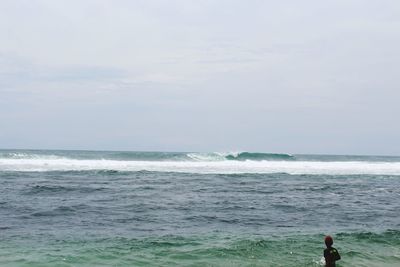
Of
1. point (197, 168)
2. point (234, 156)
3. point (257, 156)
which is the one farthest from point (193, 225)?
point (257, 156)

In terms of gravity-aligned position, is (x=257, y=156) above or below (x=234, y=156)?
above

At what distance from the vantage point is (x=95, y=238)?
45.8 feet

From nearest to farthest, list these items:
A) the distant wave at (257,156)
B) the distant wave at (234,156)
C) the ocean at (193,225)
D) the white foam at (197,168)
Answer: the ocean at (193,225)
the white foam at (197,168)
the distant wave at (234,156)
the distant wave at (257,156)

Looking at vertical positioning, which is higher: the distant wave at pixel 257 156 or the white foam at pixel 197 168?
the distant wave at pixel 257 156

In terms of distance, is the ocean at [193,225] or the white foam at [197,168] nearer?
the ocean at [193,225]

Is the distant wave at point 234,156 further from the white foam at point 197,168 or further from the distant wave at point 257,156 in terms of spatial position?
the white foam at point 197,168

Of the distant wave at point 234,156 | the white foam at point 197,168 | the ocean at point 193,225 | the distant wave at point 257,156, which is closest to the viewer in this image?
the ocean at point 193,225

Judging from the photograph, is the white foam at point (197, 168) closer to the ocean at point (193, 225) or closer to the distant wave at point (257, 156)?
the distant wave at point (257, 156)

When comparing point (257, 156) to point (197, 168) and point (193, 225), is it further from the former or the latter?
point (193, 225)

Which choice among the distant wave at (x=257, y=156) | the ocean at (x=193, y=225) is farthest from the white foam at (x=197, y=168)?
the ocean at (x=193, y=225)

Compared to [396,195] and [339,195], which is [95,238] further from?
[396,195]

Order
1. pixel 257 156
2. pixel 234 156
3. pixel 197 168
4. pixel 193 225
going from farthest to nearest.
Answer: pixel 257 156 → pixel 234 156 → pixel 197 168 → pixel 193 225

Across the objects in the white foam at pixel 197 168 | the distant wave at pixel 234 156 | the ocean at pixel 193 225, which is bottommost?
the ocean at pixel 193 225

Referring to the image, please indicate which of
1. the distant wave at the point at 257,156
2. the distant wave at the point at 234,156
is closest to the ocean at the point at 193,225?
the distant wave at the point at 234,156
